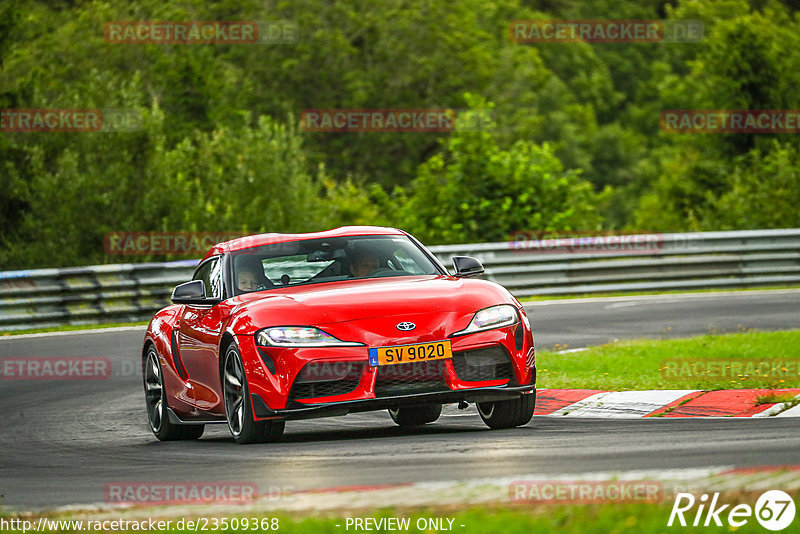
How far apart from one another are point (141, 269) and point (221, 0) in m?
37.1

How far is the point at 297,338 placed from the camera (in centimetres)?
854

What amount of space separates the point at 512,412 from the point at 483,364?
0.68 m

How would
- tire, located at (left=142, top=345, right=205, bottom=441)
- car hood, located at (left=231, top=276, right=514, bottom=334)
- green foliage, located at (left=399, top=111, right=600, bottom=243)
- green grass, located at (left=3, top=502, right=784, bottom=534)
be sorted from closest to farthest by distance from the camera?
green grass, located at (left=3, top=502, right=784, bottom=534)
car hood, located at (left=231, top=276, right=514, bottom=334)
tire, located at (left=142, top=345, right=205, bottom=441)
green foliage, located at (left=399, top=111, right=600, bottom=243)

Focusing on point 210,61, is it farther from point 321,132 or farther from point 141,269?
point 141,269

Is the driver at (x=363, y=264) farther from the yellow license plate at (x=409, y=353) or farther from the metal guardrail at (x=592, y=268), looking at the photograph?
the metal guardrail at (x=592, y=268)

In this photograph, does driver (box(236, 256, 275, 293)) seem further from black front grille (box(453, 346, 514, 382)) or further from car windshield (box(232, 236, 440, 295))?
black front grille (box(453, 346, 514, 382))

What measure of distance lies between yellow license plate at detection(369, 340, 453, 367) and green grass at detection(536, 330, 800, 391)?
310 centimetres

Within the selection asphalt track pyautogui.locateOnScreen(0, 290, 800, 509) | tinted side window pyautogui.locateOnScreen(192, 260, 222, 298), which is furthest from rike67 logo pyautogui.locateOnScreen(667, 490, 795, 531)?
tinted side window pyautogui.locateOnScreen(192, 260, 222, 298)

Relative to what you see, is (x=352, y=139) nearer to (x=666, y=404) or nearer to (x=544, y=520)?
(x=666, y=404)

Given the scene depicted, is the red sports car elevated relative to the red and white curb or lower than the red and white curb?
elevated

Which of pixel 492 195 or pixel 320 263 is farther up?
pixel 320 263

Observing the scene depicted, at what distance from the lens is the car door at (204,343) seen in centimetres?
943

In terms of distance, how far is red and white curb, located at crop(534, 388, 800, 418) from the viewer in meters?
9.70

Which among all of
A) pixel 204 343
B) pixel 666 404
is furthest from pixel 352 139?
pixel 204 343
